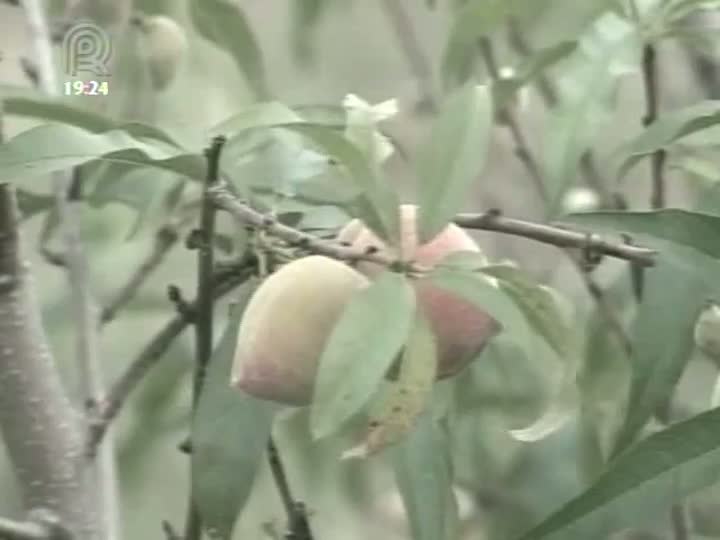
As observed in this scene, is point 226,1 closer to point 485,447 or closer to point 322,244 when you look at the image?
point 322,244

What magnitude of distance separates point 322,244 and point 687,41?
1.01 feet

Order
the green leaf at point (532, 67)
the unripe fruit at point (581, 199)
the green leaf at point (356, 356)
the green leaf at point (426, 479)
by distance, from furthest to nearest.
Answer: the unripe fruit at point (581, 199) → the green leaf at point (532, 67) → the green leaf at point (426, 479) → the green leaf at point (356, 356)

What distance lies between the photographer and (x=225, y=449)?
0.44 metres

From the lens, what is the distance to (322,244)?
0.41m

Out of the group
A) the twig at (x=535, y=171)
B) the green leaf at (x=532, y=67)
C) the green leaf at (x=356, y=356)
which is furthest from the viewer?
the twig at (x=535, y=171)

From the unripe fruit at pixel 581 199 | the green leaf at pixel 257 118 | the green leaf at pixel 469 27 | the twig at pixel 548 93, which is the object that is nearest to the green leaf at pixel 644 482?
the green leaf at pixel 257 118

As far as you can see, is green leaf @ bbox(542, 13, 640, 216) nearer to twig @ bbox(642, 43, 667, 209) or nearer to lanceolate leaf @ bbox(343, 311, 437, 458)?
twig @ bbox(642, 43, 667, 209)

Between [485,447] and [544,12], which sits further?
[485,447]

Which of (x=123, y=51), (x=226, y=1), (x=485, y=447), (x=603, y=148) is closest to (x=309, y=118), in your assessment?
(x=226, y=1)

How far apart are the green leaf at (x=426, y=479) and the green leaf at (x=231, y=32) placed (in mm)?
235

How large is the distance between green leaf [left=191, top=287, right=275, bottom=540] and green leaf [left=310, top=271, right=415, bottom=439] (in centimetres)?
8

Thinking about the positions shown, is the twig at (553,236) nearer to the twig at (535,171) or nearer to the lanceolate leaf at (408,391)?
the lanceolate leaf at (408,391)

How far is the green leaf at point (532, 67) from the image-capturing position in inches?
22.7

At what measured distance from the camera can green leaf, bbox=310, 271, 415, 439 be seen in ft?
1.17
